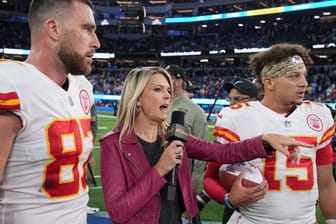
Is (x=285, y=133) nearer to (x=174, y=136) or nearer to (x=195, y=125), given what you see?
(x=174, y=136)

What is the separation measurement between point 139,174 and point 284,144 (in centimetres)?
78

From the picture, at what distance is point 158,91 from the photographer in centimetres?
230

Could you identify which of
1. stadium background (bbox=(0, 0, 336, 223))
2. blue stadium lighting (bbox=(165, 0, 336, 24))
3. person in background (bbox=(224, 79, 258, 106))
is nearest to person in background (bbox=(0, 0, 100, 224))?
person in background (bbox=(224, 79, 258, 106))

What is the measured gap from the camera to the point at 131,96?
230 centimetres

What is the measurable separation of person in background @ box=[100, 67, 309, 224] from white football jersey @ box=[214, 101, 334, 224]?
0.64ft

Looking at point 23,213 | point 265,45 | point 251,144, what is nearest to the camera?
point 23,213

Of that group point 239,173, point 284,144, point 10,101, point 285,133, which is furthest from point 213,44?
point 10,101

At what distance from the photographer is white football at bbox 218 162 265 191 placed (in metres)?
2.29

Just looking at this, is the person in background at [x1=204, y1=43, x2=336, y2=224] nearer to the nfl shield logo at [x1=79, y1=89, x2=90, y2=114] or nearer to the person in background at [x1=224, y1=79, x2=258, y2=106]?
the nfl shield logo at [x1=79, y1=89, x2=90, y2=114]

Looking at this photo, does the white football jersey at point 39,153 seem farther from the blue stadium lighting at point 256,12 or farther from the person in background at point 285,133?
the blue stadium lighting at point 256,12

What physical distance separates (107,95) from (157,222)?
32160 mm

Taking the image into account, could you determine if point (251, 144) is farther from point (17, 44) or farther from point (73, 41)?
point (17, 44)

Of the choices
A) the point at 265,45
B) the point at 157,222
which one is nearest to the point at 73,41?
the point at 157,222

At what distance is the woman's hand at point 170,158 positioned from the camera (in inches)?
77.4
